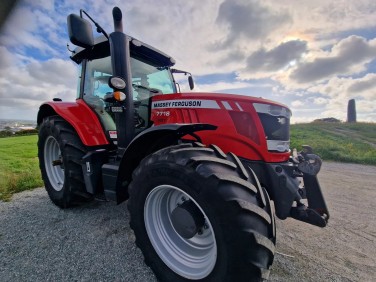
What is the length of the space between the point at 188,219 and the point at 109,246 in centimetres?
108

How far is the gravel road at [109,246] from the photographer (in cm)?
204

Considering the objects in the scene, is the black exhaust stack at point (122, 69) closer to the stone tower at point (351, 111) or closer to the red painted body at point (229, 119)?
the red painted body at point (229, 119)

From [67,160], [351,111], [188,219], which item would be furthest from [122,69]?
[351,111]

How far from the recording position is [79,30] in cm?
211

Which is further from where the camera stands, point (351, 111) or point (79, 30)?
point (351, 111)

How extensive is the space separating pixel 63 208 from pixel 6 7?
9.15 feet

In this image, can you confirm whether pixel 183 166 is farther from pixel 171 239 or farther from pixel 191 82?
pixel 191 82

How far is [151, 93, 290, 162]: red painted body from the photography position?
7.30ft

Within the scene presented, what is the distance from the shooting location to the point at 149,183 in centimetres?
192

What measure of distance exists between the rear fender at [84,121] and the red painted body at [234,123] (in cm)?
135

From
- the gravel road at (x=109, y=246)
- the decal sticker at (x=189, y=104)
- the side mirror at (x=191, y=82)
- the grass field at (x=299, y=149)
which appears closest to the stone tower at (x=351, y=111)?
the grass field at (x=299, y=149)

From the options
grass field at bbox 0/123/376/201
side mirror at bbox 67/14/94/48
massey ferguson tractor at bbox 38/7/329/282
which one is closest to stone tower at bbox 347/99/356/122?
grass field at bbox 0/123/376/201

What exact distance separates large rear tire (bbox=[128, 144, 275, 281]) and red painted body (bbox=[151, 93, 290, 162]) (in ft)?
1.26

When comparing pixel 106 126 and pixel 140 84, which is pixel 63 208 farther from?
pixel 140 84
